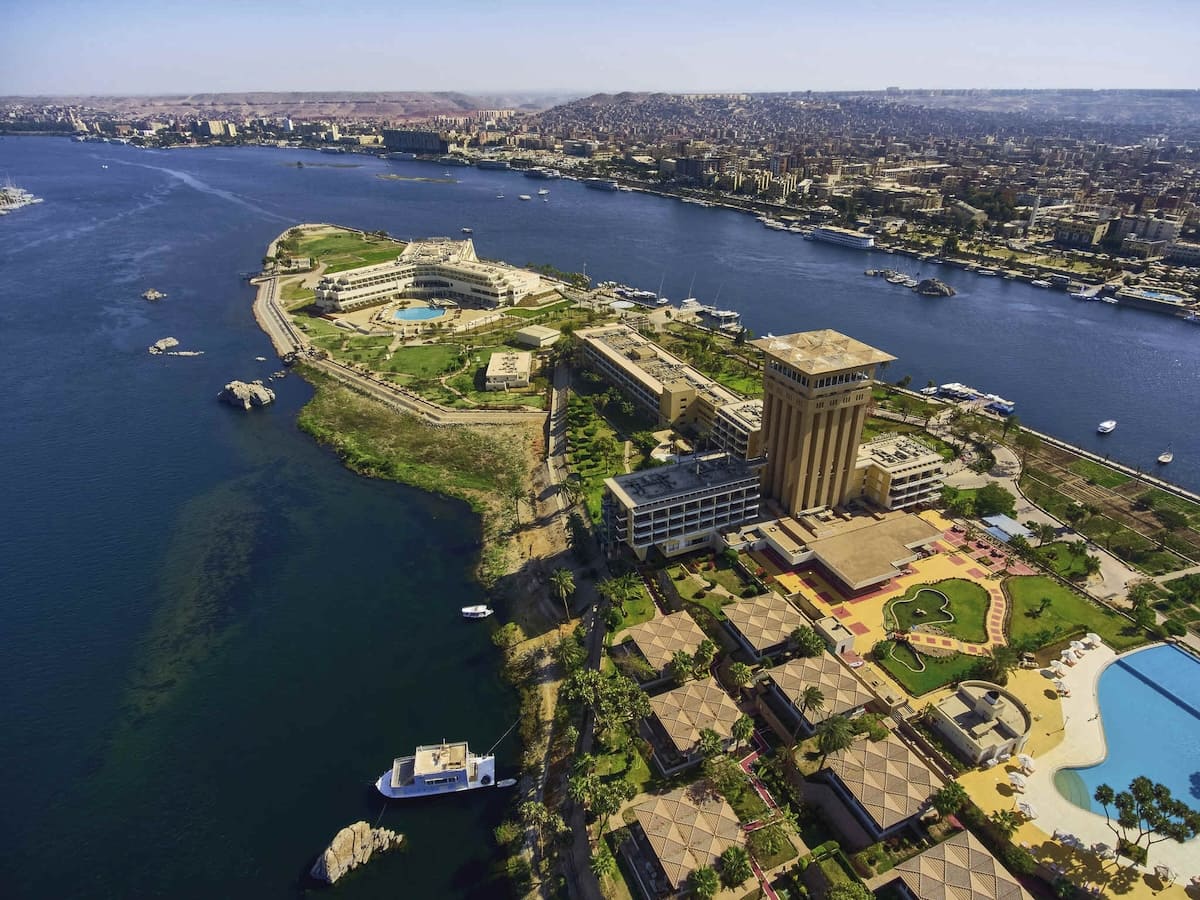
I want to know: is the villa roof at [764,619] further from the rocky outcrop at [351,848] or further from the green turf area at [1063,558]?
the rocky outcrop at [351,848]

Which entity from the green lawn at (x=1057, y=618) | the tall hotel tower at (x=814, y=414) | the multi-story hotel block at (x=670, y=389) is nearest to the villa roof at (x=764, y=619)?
the tall hotel tower at (x=814, y=414)

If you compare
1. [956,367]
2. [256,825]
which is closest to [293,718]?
[256,825]

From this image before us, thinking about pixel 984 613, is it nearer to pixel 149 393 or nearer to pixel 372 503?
pixel 372 503

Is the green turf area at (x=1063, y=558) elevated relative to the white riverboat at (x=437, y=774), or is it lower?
elevated

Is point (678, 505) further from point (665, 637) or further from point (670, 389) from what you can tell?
point (670, 389)

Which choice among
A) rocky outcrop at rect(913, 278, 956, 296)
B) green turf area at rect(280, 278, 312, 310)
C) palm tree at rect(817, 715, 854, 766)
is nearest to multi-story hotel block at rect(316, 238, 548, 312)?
green turf area at rect(280, 278, 312, 310)

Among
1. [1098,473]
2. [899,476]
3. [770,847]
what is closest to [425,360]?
[899,476]
